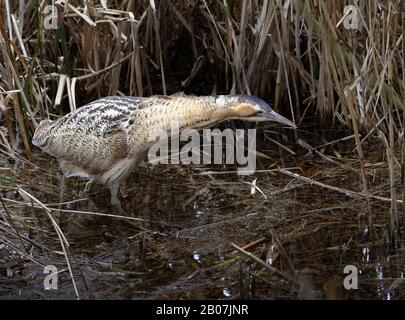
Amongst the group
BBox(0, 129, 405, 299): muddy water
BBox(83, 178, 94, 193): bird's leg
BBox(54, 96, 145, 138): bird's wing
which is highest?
BBox(54, 96, 145, 138): bird's wing

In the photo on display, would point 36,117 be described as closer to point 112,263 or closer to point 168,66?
point 168,66

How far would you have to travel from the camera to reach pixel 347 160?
168 inches

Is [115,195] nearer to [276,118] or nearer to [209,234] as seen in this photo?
[209,234]

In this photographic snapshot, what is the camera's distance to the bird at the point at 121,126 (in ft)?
11.6

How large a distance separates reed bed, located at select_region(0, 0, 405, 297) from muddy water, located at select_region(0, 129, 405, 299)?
0.05 meters

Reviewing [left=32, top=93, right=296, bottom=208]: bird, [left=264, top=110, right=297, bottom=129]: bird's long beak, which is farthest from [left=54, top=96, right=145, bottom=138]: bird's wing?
[left=264, top=110, right=297, bottom=129]: bird's long beak

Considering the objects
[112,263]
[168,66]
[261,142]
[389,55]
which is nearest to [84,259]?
[112,263]

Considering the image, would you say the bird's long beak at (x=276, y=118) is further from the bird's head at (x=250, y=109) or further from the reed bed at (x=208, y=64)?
the reed bed at (x=208, y=64)

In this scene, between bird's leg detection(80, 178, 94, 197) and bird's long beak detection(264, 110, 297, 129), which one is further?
bird's leg detection(80, 178, 94, 197)

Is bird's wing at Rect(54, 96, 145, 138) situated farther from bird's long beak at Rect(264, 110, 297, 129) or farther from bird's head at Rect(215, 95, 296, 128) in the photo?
bird's long beak at Rect(264, 110, 297, 129)

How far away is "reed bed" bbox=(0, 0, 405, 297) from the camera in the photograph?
402 cm

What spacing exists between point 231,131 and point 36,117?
1051 mm

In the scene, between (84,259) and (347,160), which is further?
(347,160)

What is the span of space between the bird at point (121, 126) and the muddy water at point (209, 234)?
0.59 ft
